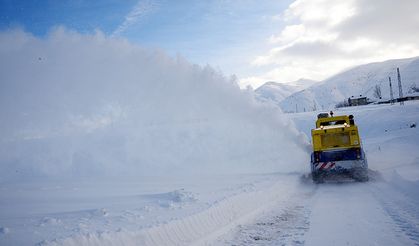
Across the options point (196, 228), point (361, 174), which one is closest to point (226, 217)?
point (196, 228)

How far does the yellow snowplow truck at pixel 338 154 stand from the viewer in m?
13.5

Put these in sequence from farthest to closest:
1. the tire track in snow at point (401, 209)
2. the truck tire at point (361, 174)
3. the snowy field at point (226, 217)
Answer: the truck tire at point (361, 174) → the tire track in snow at point (401, 209) → the snowy field at point (226, 217)

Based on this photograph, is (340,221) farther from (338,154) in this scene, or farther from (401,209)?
(338,154)

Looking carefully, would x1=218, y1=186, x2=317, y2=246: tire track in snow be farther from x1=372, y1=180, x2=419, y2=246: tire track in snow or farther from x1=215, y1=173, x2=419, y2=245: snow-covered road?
x1=372, y1=180, x2=419, y2=246: tire track in snow

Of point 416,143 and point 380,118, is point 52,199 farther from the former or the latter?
→ point 380,118

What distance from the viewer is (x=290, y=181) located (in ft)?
44.6

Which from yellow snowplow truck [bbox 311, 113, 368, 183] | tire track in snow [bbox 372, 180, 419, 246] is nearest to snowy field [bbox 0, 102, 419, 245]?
tire track in snow [bbox 372, 180, 419, 246]

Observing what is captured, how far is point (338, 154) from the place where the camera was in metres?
14.0

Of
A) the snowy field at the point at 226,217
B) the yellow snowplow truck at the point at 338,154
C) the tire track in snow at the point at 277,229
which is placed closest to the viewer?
the snowy field at the point at 226,217

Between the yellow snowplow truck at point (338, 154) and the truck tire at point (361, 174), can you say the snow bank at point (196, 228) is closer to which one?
the yellow snowplow truck at point (338, 154)

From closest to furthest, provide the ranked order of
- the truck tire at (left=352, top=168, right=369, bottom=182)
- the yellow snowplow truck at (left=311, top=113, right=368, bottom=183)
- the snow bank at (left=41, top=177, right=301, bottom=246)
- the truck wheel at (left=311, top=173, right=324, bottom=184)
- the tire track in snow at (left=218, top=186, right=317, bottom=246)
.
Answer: the snow bank at (left=41, top=177, right=301, bottom=246)
the tire track in snow at (left=218, top=186, right=317, bottom=246)
the truck tire at (left=352, top=168, right=369, bottom=182)
the yellow snowplow truck at (left=311, top=113, right=368, bottom=183)
the truck wheel at (left=311, top=173, right=324, bottom=184)

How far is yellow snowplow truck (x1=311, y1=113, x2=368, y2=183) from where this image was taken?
13.5m

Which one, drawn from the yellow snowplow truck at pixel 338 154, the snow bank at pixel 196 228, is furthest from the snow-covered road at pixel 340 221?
the yellow snowplow truck at pixel 338 154

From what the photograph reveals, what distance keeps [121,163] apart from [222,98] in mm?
11492
